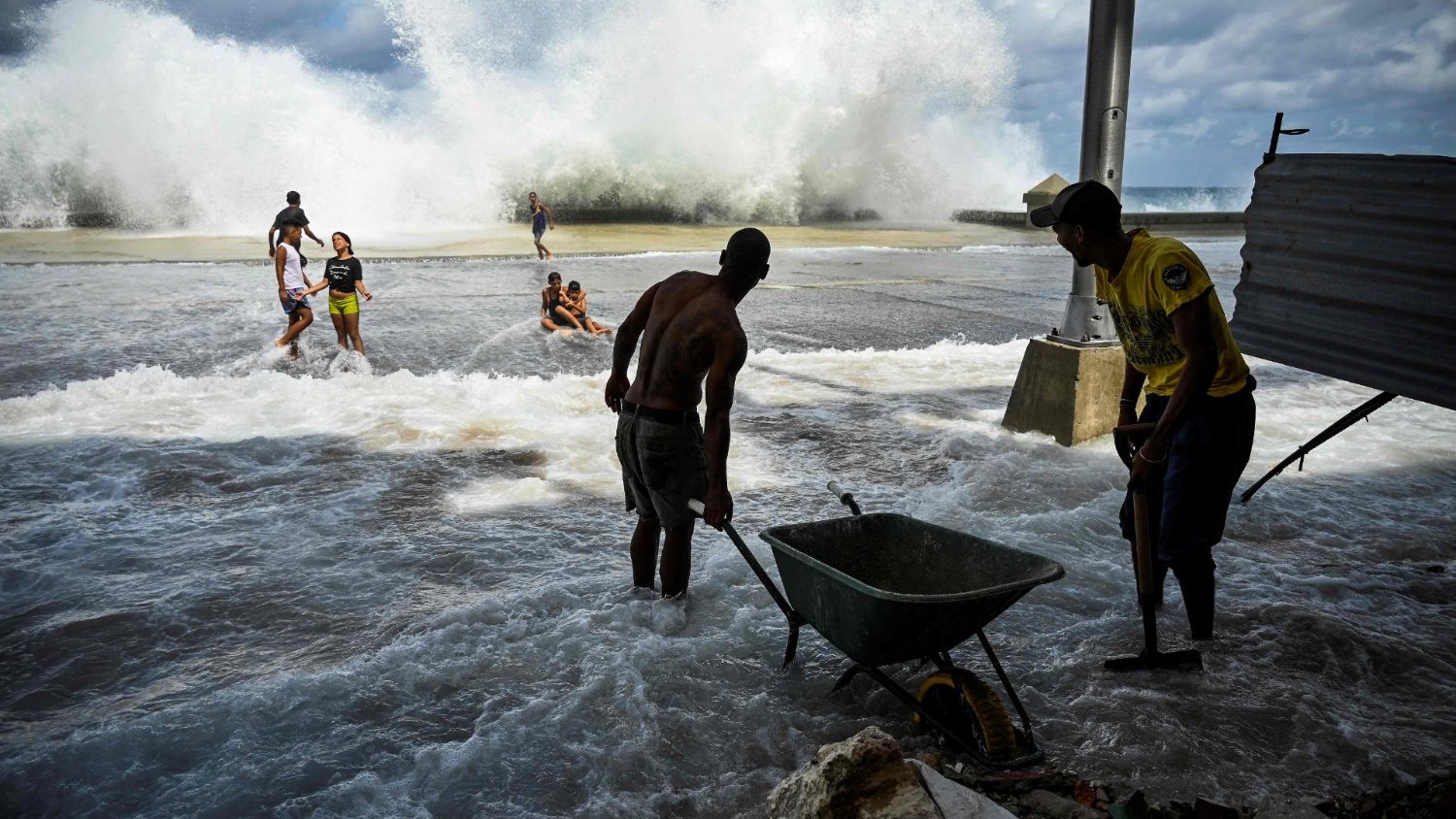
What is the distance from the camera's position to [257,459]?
269 inches

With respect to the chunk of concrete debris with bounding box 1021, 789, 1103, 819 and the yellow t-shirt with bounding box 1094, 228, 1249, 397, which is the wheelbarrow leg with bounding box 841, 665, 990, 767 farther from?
the yellow t-shirt with bounding box 1094, 228, 1249, 397

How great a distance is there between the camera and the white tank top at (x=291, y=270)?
1059cm

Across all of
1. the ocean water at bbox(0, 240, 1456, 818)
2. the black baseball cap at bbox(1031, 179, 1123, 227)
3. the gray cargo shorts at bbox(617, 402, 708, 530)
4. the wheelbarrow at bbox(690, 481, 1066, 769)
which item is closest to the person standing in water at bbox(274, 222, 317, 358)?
the ocean water at bbox(0, 240, 1456, 818)

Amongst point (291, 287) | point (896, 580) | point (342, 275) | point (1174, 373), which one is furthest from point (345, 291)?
point (1174, 373)

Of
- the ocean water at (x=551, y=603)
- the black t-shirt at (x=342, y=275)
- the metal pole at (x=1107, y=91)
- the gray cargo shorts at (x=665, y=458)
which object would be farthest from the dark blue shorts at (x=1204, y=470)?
the black t-shirt at (x=342, y=275)

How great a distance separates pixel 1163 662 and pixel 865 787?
73.5 inches

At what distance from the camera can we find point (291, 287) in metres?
10.6

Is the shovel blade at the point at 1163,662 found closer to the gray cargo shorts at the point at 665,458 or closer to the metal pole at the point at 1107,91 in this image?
the gray cargo shorts at the point at 665,458

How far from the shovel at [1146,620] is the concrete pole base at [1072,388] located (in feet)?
10.5

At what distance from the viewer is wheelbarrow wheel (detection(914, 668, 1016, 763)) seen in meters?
3.11

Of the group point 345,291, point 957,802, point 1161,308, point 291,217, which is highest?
point 291,217

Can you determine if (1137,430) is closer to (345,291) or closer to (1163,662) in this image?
(1163,662)

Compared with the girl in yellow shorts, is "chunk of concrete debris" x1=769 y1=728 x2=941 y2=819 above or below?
below

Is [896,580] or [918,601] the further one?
[896,580]
